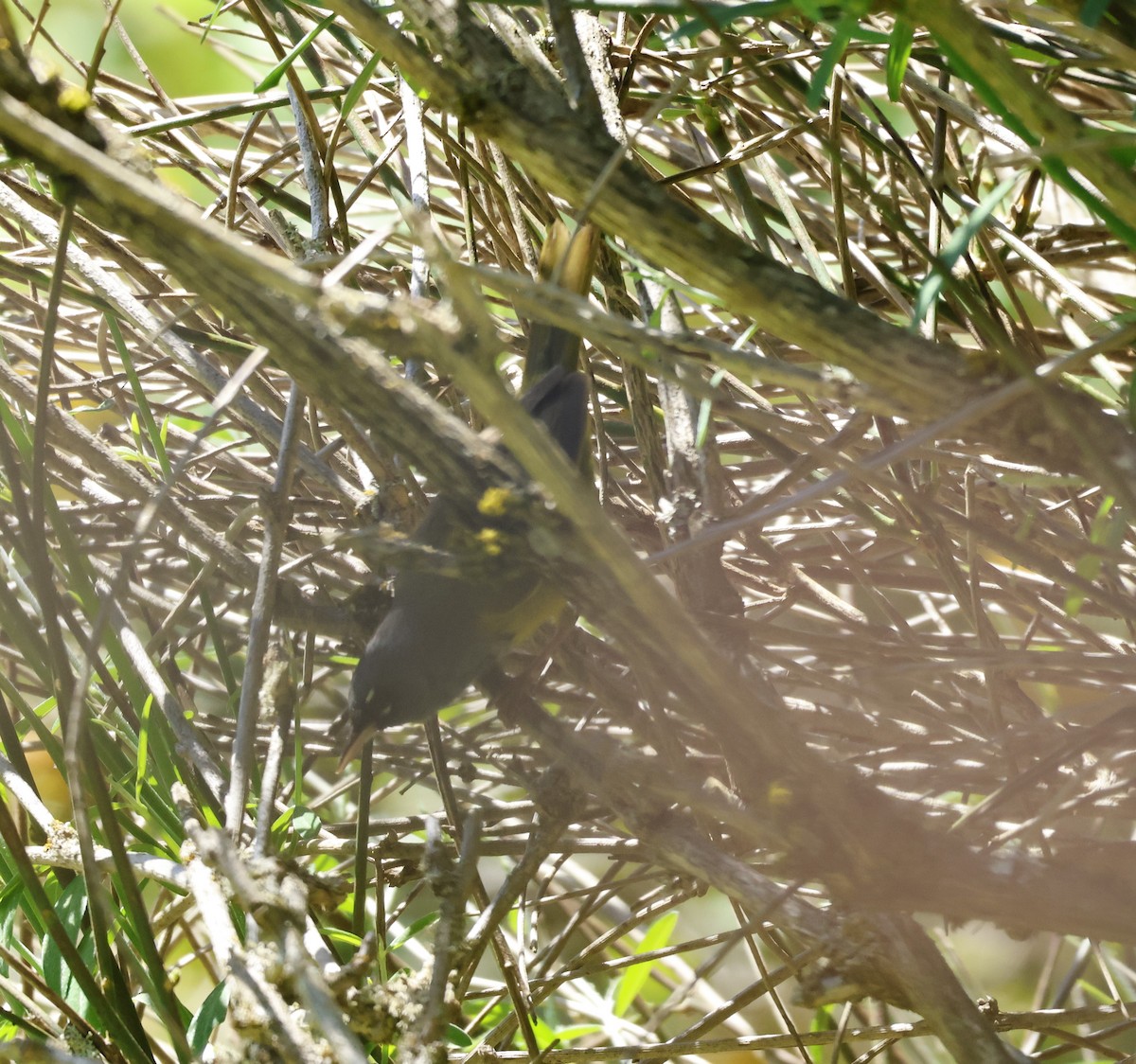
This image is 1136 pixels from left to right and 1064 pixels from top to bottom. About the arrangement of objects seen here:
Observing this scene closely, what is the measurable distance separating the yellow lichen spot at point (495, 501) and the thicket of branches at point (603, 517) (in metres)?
0.03

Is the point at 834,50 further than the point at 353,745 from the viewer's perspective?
No

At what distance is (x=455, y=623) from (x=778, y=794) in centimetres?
94

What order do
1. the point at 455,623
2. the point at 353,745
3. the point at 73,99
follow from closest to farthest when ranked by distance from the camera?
the point at 73,99
the point at 353,745
the point at 455,623

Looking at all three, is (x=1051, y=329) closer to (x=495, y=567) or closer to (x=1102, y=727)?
(x=1102, y=727)

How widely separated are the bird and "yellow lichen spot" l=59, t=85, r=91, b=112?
89 cm

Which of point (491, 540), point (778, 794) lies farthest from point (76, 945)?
point (778, 794)

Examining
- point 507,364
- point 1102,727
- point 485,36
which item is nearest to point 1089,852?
point 1102,727

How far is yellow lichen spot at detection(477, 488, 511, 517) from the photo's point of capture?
103 cm

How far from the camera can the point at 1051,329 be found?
1769mm

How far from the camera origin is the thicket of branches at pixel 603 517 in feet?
2.85

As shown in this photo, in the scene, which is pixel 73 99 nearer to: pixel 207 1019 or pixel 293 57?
pixel 293 57

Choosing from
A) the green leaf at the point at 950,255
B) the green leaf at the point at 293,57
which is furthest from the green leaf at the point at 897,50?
the green leaf at the point at 293,57

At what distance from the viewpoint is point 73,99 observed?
2.87 ft

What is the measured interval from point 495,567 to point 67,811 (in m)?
1.52
